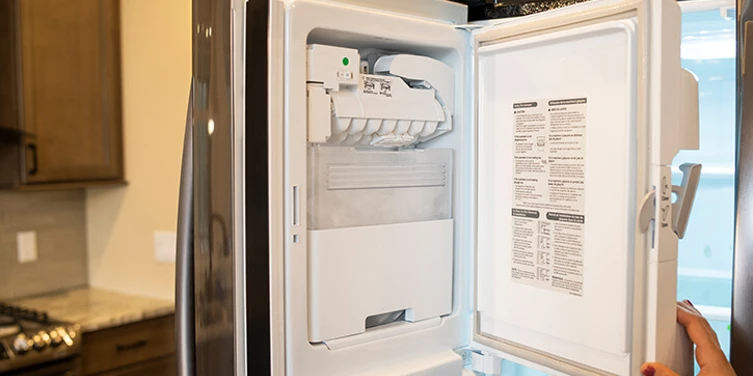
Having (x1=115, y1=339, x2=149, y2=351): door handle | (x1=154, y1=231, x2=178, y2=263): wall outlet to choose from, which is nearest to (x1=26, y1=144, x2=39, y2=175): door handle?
(x1=154, y1=231, x2=178, y2=263): wall outlet

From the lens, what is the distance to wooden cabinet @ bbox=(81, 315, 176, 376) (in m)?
2.12

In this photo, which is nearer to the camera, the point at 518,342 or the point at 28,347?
the point at 518,342

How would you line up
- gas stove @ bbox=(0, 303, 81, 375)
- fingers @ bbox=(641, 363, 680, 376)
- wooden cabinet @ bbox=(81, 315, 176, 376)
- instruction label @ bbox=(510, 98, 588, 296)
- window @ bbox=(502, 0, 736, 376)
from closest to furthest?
fingers @ bbox=(641, 363, 680, 376) < instruction label @ bbox=(510, 98, 588, 296) < window @ bbox=(502, 0, 736, 376) < gas stove @ bbox=(0, 303, 81, 375) < wooden cabinet @ bbox=(81, 315, 176, 376)

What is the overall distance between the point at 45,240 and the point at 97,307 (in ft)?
1.44

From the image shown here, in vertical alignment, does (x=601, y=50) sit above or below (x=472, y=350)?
above

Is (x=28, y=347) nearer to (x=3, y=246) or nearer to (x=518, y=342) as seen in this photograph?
(x=3, y=246)

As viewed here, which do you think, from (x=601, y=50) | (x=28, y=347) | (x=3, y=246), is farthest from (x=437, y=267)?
(x=3, y=246)

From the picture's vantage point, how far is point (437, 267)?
120cm

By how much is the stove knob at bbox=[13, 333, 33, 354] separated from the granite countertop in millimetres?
168

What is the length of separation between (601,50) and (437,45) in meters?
0.31

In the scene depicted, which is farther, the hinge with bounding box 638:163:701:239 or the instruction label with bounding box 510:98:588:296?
the instruction label with bounding box 510:98:588:296

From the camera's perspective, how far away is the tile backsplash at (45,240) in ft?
7.80

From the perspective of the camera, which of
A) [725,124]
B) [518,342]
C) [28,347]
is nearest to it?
[518,342]

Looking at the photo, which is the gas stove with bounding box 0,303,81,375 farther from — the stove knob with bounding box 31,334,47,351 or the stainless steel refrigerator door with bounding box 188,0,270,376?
the stainless steel refrigerator door with bounding box 188,0,270,376
